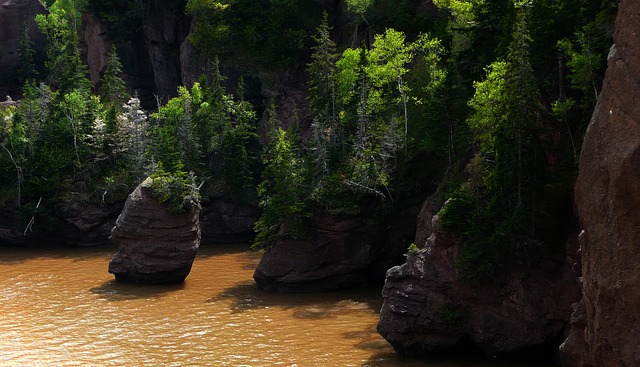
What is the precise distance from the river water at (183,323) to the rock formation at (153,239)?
1.03 m

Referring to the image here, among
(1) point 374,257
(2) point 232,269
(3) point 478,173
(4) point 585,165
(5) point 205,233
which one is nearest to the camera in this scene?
(4) point 585,165

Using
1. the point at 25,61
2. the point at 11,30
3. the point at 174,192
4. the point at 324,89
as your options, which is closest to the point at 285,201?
the point at 174,192

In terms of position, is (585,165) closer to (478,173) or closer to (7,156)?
(478,173)

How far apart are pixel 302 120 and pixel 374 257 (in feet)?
82.9

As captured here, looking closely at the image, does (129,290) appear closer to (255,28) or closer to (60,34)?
(255,28)

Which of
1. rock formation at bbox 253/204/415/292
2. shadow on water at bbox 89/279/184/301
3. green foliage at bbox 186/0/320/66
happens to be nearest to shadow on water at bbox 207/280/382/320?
rock formation at bbox 253/204/415/292

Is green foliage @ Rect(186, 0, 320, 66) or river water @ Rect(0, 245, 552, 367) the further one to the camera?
green foliage @ Rect(186, 0, 320, 66)

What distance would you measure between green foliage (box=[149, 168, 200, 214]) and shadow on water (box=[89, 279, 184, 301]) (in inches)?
176

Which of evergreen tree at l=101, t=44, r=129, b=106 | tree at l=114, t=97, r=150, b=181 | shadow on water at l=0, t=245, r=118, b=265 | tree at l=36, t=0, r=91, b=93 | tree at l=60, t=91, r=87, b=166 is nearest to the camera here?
shadow on water at l=0, t=245, r=118, b=265

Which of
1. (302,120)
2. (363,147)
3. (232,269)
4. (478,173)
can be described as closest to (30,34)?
(302,120)

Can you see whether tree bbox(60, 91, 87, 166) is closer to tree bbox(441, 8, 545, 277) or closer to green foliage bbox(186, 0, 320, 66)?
green foliage bbox(186, 0, 320, 66)

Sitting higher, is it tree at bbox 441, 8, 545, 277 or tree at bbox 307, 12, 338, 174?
tree at bbox 307, 12, 338, 174

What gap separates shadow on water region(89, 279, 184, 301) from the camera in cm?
4368

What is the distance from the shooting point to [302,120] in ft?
222
